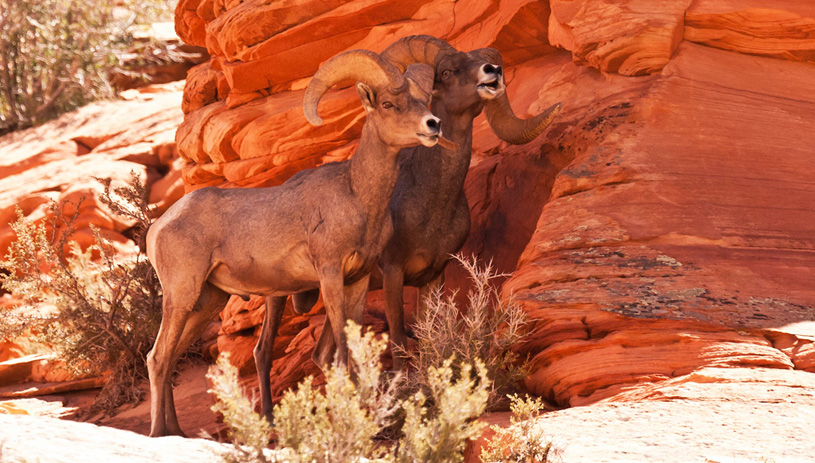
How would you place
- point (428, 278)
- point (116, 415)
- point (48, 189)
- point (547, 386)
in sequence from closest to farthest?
point (547, 386)
point (428, 278)
point (116, 415)
point (48, 189)

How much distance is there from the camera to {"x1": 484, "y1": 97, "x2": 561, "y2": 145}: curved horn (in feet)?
24.5

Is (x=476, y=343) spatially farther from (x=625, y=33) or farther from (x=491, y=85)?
(x=625, y=33)

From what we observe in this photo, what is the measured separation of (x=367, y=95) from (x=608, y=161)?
2.58 meters

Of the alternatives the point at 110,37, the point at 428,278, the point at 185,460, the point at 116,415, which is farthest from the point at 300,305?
the point at 110,37

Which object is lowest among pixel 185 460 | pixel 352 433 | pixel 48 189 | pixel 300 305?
pixel 48 189

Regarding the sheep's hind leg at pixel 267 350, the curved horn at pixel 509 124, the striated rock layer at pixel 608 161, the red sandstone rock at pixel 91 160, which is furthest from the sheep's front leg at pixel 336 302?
the red sandstone rock at pixel 91 160

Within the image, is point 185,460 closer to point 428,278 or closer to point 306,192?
point 306,192

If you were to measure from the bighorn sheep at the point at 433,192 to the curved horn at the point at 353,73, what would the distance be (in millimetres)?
1022

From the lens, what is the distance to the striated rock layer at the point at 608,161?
5.85m

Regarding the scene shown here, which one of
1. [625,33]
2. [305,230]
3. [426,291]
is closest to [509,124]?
[625,33]

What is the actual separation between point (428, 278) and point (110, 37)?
1723cm

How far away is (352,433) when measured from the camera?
3455 millimetres

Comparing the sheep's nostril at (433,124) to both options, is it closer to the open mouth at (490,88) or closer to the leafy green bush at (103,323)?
the open mouth at (490,88)

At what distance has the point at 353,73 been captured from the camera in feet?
19.7
